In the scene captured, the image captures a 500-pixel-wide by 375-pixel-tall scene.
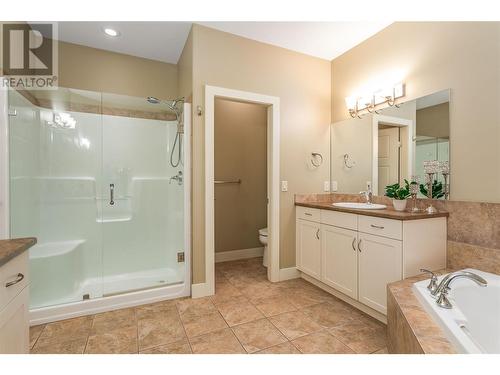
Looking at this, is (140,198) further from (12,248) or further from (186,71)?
(12,248)

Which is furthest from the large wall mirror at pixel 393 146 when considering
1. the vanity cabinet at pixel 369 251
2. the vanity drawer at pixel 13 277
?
the vanity drawer at pixel 13 277

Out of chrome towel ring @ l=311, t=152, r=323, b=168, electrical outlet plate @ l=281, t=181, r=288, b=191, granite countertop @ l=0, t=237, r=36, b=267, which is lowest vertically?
granite countertop @ l=0, t=237, r=36, b=267

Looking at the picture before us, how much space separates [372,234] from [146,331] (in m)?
1.87

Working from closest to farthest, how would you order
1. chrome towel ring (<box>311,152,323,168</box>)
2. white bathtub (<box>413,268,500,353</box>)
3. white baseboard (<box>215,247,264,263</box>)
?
white bathtub (<box>413,268,500,353</box>) → chrome towel ring (<box>311,152,323,168</box>) → white baseboard (<box>215,247,264,263</box>)

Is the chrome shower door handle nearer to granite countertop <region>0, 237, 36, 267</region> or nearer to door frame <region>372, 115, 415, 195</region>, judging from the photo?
granite countertop <region>0, 237, 36, 267</region>

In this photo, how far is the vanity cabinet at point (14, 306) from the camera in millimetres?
896

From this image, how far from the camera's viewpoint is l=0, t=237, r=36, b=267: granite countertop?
905mm

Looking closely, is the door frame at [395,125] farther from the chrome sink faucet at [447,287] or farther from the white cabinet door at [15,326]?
the white cabinet door at [15,326]

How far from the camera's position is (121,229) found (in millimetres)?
2619

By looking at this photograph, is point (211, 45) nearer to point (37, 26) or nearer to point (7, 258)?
point (37, 26)

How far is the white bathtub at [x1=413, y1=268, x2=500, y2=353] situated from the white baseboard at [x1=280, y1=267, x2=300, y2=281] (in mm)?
1451

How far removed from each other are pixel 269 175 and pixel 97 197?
1.84 meters

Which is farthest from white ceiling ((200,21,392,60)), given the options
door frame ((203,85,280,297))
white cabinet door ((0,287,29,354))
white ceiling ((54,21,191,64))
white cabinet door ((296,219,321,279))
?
white cabinet door ((0,287,29,354))
